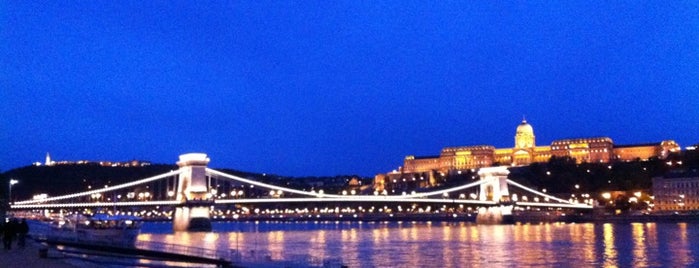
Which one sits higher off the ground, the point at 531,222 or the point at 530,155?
the point at 530,155

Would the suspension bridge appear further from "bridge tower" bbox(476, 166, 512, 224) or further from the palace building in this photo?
the palace building

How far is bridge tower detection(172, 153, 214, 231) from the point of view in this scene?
218 feet

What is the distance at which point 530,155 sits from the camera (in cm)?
16325

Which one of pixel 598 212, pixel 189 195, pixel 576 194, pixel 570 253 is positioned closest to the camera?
pixel 570 253

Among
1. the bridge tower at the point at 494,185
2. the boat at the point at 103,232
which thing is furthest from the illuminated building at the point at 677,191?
the boat at the point at 103,232

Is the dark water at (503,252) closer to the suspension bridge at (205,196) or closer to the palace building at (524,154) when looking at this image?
the suspension bridge at (205,196)

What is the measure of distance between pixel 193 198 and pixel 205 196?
91cm

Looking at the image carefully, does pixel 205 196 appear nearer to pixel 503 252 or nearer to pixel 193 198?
pixel 193 198

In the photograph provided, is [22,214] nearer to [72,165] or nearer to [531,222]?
[72,165]

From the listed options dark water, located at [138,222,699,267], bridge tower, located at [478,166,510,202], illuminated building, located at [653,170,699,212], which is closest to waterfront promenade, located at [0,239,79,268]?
dark water, located at [138,222,699,267]

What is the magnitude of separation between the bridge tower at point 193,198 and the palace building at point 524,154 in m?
87.4

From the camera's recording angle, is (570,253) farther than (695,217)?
No

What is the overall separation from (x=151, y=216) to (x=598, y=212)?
44.6m

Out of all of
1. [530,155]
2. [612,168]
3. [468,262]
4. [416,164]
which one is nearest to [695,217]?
[612,168]
